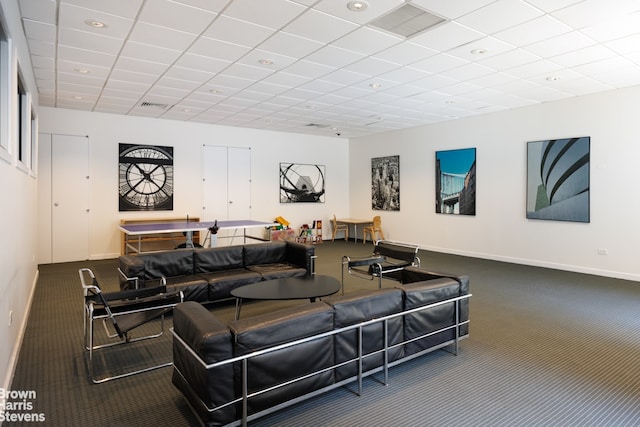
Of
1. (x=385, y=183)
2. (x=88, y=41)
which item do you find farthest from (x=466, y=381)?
(x=385, y=183)

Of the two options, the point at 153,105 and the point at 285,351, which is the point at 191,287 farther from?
the point at 153,105

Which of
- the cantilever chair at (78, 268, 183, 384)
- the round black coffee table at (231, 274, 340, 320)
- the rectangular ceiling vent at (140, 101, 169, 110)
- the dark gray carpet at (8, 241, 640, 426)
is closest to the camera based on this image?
the dark gray carpet at (8, 241, 640, 426)

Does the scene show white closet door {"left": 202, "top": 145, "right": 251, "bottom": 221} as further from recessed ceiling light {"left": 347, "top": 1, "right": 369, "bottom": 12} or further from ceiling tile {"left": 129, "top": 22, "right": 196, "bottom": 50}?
recessed ceiling light {"left": 347, "top": 1, "right": 369, "bottom": 12}

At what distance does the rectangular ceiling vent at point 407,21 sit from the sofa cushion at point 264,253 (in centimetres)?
322

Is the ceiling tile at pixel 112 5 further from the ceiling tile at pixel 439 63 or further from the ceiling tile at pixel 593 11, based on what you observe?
the ceiling tile at pixel 593 11

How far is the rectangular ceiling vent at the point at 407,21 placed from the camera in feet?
12.0

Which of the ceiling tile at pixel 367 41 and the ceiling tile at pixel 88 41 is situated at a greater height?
the ceiling tile at pixel 367 41

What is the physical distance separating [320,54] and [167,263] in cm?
321

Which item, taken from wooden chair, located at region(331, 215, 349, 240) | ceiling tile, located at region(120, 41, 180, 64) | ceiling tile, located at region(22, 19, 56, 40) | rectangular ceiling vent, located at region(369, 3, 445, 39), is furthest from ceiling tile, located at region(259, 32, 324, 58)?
wooden chair, located at region(331, 215, 349, 240)

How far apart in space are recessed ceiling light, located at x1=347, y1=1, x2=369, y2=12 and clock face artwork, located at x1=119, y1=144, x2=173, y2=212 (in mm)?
6507

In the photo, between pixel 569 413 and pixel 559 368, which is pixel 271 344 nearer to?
pixel 569 413

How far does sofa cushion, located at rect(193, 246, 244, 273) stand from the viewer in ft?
16.5

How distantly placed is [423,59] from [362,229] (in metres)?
7.00

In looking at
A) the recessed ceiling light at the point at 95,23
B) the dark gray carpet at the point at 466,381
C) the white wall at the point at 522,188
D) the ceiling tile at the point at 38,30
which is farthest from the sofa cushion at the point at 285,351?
the white wall at the point at 522,188
